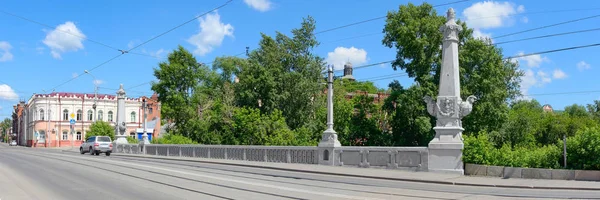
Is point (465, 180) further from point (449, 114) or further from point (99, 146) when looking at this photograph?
point (99, 146)

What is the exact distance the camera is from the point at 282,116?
4991 centimetres

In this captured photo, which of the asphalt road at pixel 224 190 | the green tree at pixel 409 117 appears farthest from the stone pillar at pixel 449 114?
the green tree at pixel 409 117

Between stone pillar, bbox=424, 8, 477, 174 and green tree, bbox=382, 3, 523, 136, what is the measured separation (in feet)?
64.3

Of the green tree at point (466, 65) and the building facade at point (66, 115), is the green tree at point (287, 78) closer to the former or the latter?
the green tree at point (466, 65)

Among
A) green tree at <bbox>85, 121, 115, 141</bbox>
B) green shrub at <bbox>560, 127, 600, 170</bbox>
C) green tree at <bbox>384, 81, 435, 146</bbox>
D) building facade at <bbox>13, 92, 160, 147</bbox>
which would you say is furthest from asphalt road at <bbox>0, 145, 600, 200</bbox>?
building facade at <bbox>13, 92, 160, 147</bbox>

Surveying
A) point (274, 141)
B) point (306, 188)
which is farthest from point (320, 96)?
point (306, 188)

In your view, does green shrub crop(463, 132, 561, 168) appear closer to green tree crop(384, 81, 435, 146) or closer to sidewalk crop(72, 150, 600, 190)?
sidewalk crop(72, 150, 600, 190)

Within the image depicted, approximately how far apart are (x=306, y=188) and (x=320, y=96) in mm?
37914

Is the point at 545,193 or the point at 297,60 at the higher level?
the point at 297,60

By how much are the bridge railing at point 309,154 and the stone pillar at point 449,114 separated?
69 centimetres

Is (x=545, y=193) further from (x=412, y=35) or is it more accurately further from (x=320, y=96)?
(x=320, y=96)

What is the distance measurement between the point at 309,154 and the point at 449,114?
8.82 meters

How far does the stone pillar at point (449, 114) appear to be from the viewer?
62.5ft

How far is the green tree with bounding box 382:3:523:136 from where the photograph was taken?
40062 millimetres
